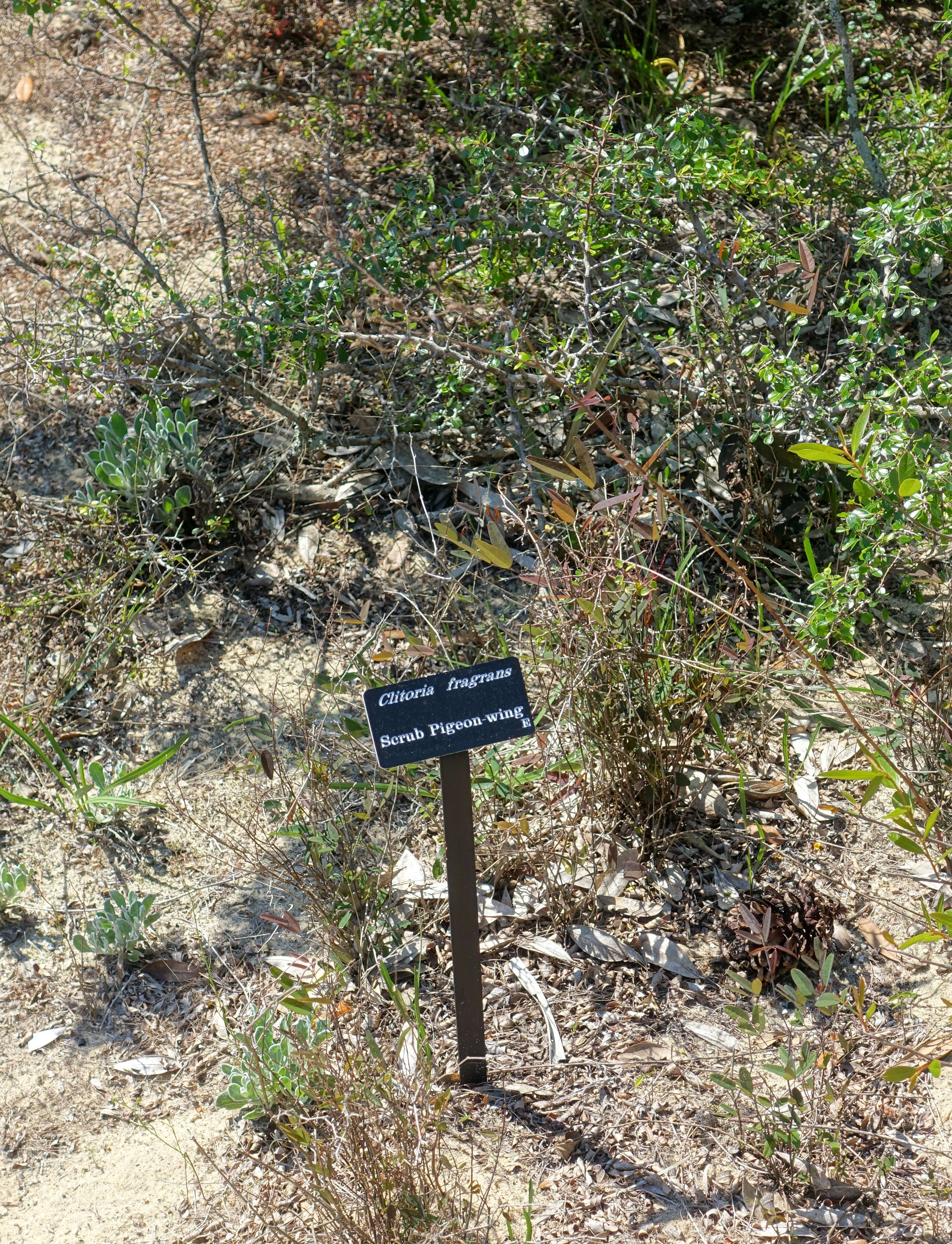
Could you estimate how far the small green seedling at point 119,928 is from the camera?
2781mm

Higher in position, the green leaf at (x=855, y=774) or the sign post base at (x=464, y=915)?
the green leaf at (x=855, y=774)


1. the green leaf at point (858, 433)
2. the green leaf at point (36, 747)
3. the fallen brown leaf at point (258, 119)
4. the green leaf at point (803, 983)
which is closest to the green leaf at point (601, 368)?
the green leaf at point (858, 433)

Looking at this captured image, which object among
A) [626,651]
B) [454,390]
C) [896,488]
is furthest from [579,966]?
[454,390]

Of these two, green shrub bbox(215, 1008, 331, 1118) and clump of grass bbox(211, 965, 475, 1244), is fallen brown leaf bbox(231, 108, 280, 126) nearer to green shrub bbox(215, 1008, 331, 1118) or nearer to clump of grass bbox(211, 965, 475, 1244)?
clump of grass bbox(211, 965, 475, 1244)

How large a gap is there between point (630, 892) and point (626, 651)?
25.3 inches

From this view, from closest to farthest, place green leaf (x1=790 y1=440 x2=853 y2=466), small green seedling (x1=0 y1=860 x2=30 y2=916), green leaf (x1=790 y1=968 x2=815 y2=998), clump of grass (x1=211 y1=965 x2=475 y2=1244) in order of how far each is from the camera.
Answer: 1. green leaf (x1=790 y1=440 x2=853 y2=466)
2. clump of grass (x1=211 y1=965 x2=475 y2=1244)
3. green leaf (x1=790 y1=968 x2=815 y2=998)
4. small green seedling (x1=0 y1=860 x2=30 y2=916)

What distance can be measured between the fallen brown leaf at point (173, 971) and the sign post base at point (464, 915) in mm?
800

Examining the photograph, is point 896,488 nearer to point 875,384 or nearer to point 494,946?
point 875,384

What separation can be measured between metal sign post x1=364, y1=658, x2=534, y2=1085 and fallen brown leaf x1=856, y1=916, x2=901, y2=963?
3.47 ft

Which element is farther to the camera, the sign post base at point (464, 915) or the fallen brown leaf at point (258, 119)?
the fallen brown leaf at point (258, 119)

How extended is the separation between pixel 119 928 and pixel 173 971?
0.20 metres

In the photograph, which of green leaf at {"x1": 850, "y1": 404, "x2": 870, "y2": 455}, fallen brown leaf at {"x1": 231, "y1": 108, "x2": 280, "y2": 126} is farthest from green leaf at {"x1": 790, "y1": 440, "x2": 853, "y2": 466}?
fallen brown leaf at {"x1": 231, "y1": 108, "x2": 280, "y2": 126}

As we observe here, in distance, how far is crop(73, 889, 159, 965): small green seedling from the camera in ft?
9.12

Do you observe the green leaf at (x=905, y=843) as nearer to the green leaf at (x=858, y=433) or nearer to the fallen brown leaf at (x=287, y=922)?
the green leaf at (x=858, y=433)
